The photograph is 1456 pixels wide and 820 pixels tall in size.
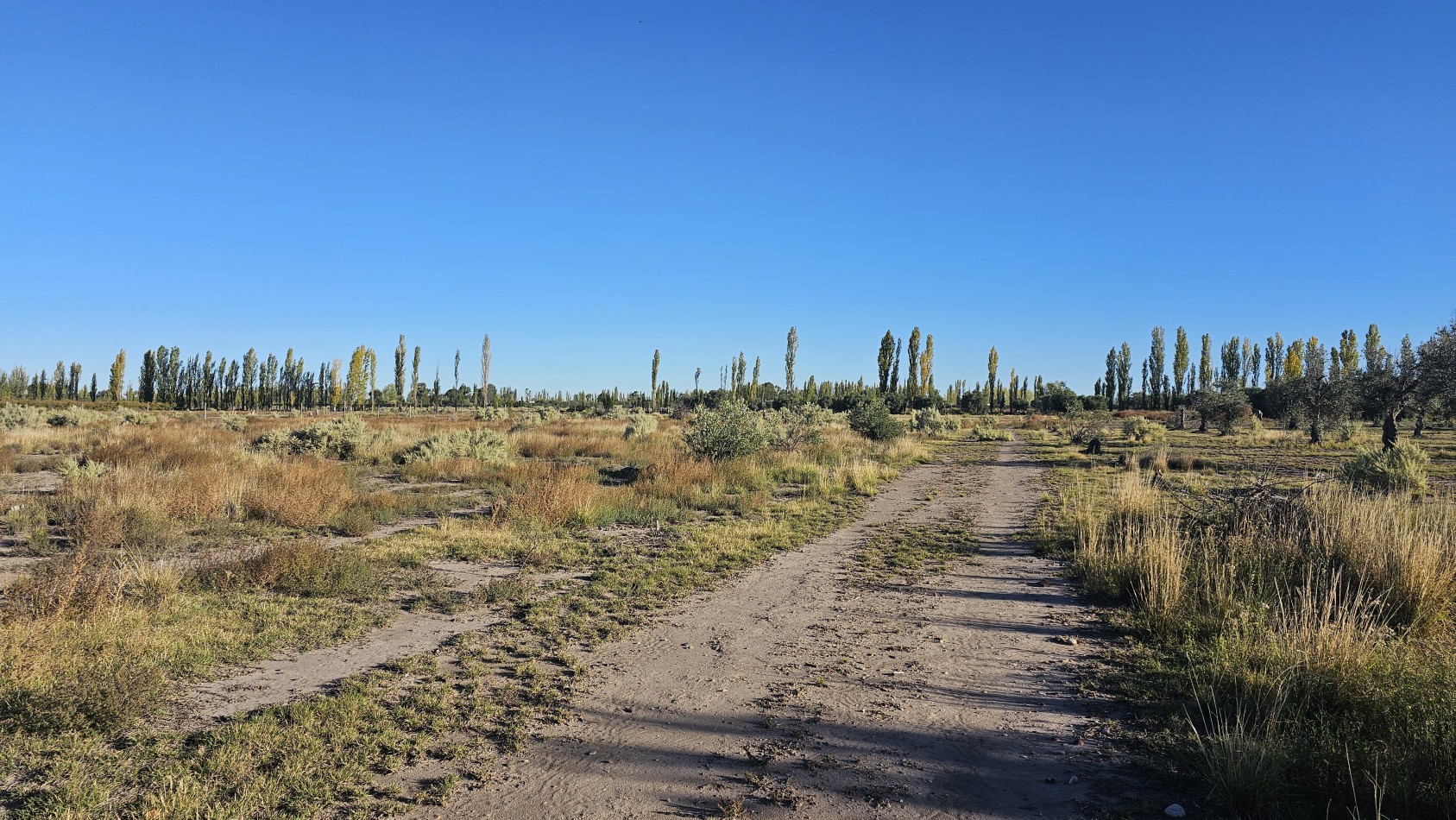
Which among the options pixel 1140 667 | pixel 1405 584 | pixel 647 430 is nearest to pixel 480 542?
pixel 1140 667

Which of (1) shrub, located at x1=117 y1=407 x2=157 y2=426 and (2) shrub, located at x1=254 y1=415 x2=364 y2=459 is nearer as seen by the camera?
(2) shrub, located at x1=254 y1=415 x2=364 y2=459

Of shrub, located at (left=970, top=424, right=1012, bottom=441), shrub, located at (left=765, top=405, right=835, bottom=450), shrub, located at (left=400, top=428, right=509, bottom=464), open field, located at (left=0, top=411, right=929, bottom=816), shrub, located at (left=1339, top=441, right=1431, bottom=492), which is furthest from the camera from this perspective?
shrub, located at (left=970, top=424, right=1012, bottom=441)

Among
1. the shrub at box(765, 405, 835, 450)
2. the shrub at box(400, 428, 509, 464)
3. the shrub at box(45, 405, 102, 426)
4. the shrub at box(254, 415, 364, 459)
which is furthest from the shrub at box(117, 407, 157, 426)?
the shrub at box(765, 405, 835, 450)

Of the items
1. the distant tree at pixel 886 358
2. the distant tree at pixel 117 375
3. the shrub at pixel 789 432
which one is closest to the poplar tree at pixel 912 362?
the distant tree at pixel 886 358

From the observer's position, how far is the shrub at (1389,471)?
1450 centimetres

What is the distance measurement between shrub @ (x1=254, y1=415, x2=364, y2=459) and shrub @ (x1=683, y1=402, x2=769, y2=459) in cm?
1141

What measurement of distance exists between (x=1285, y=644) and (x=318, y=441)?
2463 centimetres

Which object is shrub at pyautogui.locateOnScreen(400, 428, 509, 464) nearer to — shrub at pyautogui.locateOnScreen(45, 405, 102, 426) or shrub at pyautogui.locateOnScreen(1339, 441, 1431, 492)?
shrub at pyautogui.locateOnScreen(1339, 441, 1431, 492)

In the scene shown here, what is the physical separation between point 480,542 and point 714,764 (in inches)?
281

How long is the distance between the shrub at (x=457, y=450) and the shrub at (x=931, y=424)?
3424 centimetres

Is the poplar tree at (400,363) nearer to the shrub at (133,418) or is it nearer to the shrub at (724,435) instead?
the shrub at (133,418)

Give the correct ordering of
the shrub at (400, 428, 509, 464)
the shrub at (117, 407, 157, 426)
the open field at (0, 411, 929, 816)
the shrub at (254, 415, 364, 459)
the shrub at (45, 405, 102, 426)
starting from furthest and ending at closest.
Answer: the shrub at (117, 407, 157, 426) < the shrub at (45, 405, 102, 426) < the shrub at (254, 415, 364, 459) < the shrub at (400, 428, 509, 464) < the open field at (0, 411, 929, 816)

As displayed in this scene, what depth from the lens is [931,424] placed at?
48.5 m

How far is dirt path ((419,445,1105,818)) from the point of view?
12.3 ft
